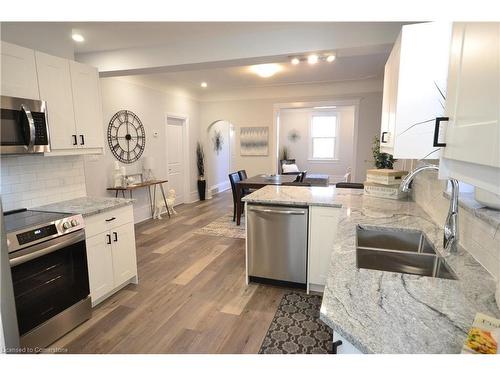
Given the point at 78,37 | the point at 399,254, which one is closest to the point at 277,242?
the point at 399,254

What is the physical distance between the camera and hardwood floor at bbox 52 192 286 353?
2.05 m

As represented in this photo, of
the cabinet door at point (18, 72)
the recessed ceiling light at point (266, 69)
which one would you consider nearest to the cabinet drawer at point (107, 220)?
the cabinet door at point (18, 72)

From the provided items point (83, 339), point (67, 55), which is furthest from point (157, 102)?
point (83, 339)

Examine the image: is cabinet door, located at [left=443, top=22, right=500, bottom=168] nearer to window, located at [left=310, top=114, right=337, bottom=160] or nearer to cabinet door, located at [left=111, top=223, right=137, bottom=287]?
cabinet door, located at [left=111, top=223, right=137, bottom=287]

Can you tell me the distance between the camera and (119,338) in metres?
2.11

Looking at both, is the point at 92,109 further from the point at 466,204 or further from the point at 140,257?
the point at 466,204

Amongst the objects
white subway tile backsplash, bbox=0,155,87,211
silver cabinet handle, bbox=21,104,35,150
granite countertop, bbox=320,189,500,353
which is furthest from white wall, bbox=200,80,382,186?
silver cabinet handle, bbox=21,104,35,150

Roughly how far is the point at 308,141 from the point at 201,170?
484 centimetres

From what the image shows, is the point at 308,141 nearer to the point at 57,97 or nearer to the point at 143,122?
the point at 143,122

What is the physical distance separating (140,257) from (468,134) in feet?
12.1

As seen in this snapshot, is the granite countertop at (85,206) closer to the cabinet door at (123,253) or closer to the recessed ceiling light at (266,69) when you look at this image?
the cabinet door at (123,253)

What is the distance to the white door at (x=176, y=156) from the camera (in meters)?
6.25

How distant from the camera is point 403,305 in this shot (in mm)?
930

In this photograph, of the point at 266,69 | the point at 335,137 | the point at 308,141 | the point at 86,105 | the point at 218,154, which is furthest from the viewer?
the point at 308,141
